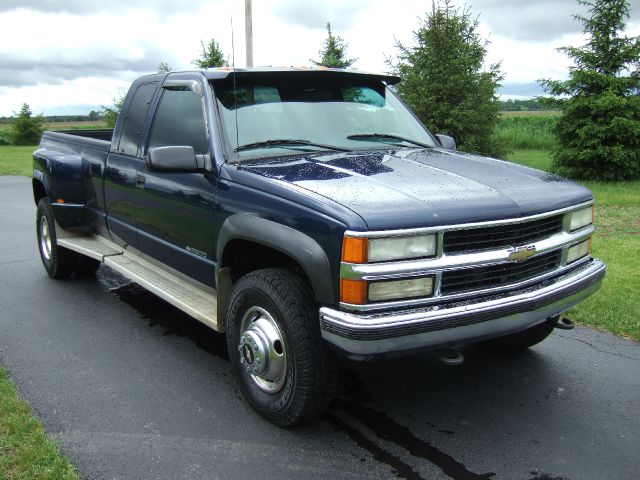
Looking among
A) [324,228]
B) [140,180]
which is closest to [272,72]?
[140,180]

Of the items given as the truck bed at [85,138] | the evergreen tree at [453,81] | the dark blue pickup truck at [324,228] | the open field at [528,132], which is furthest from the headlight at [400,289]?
the open field at [528,132]

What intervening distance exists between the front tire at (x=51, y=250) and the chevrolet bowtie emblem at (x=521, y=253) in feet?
15.4

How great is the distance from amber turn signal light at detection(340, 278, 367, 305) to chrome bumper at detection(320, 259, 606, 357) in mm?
65

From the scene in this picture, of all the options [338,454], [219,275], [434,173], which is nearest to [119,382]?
[219,275]

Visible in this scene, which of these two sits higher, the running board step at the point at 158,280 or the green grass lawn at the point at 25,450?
the running board step at the point at 158,280

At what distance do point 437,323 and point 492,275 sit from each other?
48 centimetres

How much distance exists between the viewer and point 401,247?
2869mm

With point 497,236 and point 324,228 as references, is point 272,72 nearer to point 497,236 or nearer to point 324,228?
point 324,228

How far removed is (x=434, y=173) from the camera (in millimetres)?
3488

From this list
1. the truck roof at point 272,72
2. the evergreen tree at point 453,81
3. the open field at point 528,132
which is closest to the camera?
the truck roof at point 272,72

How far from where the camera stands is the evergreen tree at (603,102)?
14.6m

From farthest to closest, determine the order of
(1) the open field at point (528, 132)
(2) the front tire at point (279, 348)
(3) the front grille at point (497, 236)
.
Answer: (1) the open field at point (528, 132), (2) the front tire at point (279, 348), (3) the front grille at point (497, 236)

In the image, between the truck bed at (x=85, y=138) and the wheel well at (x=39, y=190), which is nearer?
the truck bed at (x=85, y=138)

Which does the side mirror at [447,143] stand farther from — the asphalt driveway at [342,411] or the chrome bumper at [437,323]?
the chrome bumper at [437,323]
